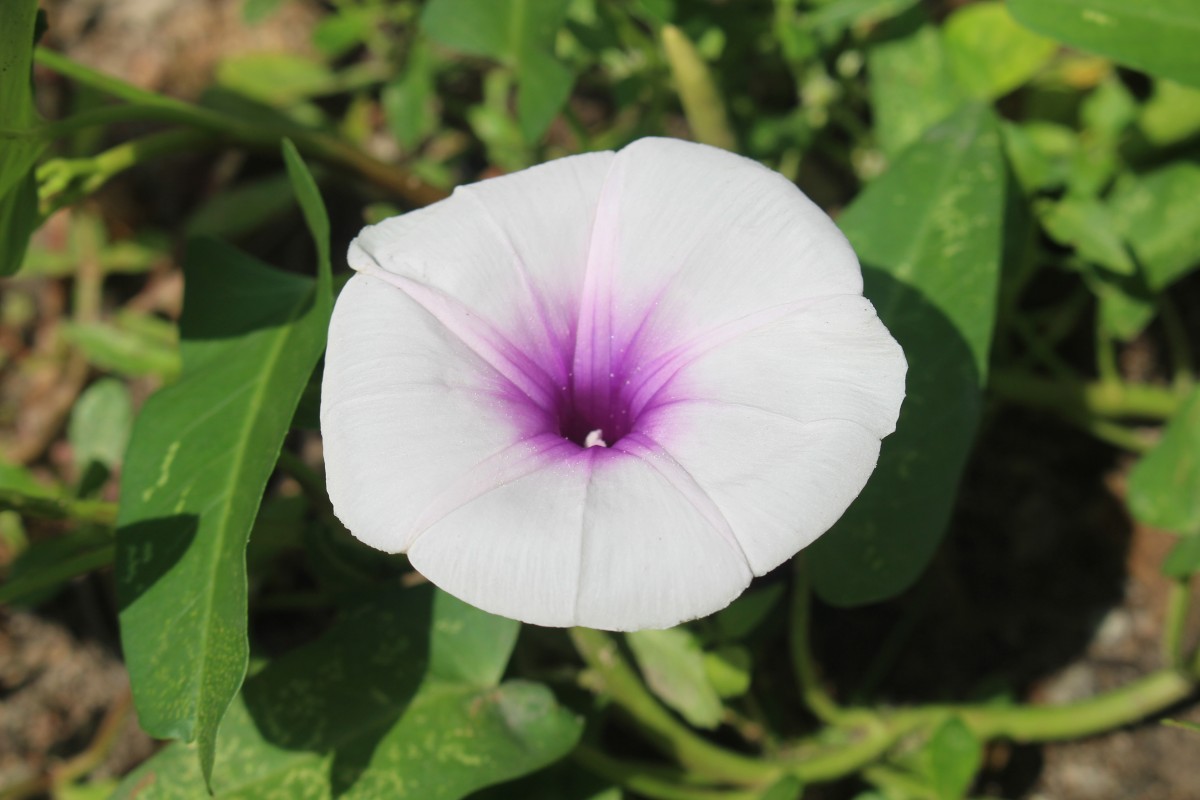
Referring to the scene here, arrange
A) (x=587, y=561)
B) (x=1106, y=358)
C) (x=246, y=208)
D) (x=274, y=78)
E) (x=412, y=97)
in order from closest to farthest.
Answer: (x=587, y=561) → (x=1106, y=358) → (x=412, y=97) → (x=246, y=208) → (x=274, y=78)

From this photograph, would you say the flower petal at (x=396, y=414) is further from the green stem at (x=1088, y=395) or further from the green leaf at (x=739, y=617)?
the green stem at (x=1088, y=395)

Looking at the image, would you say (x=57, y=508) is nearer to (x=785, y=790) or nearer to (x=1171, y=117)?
(x=785, y=790)

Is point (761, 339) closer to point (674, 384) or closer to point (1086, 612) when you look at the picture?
point (674, 384)

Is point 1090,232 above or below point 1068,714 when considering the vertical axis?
above

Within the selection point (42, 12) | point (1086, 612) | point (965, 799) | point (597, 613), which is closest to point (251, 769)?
point (597, 613)

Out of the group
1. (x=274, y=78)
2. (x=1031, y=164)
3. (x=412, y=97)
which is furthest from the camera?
(x=274, y=78)

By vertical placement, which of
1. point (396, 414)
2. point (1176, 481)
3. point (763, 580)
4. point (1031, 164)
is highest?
point (396, 414)

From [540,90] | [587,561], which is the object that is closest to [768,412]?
[587,561]
